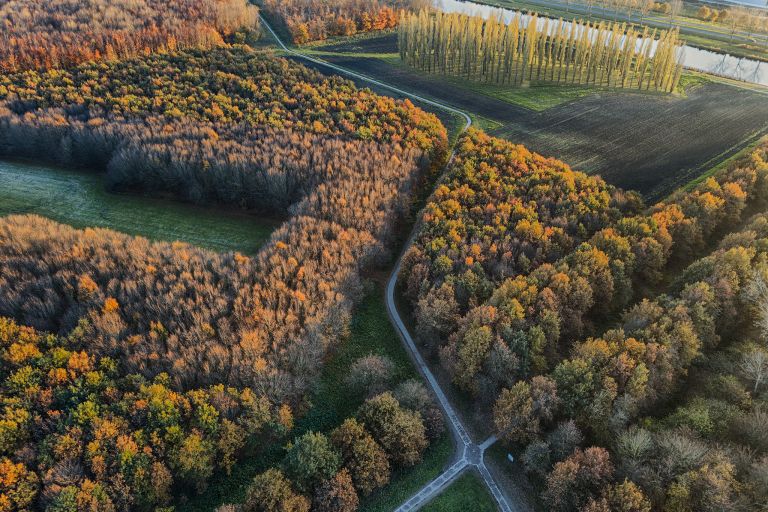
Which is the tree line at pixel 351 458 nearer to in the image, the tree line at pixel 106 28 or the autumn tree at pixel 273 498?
the autumn tree at pixel 273 498

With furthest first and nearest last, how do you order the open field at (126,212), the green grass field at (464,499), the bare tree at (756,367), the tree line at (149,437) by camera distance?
the open field at (126,212) → the bare tree at (756,367) → the green grass field at (464,499) → the tree line at (149,437)

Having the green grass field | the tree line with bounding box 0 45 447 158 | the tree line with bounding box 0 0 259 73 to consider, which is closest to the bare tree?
the green grass field

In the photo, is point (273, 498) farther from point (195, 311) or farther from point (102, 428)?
point (195, 311)

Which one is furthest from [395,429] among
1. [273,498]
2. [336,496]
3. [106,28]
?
[106,28]

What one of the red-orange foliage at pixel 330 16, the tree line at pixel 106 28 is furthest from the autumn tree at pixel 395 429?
the red-orange foliage at pixel 330 16

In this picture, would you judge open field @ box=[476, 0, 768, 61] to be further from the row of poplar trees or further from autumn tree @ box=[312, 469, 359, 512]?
autumn tree @ box=[312, 469, 359, 512]
